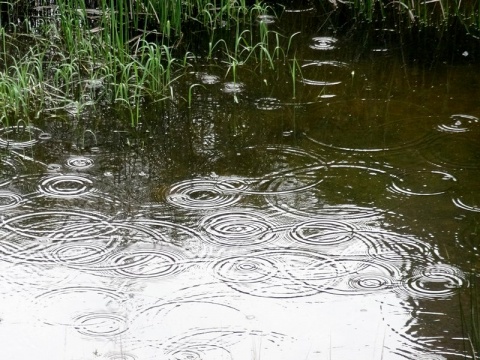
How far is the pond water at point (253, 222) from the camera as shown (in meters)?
3.31

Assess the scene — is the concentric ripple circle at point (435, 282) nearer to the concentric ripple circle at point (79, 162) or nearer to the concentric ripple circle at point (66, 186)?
the concentric ripple circle at point (66, 186)

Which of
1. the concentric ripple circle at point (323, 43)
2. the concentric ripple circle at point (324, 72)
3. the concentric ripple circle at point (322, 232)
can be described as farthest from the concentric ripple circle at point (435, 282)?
the concentric ripple circle at point (323, 43)

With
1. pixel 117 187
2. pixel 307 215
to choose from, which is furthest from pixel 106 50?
pixel 307 215

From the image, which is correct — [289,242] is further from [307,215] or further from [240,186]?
[240,186]

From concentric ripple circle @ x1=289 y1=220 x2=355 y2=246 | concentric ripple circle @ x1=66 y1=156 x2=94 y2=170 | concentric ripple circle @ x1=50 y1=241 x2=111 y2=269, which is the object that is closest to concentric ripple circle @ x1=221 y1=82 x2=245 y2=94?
concentric ripple circle @ x1=66 y1=156 x2=94 y2=170

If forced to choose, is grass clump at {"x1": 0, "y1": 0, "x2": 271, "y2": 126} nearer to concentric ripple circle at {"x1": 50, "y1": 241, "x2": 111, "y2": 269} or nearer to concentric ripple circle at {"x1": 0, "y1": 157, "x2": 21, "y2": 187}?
concentric ripple circle at {"x1": 0, "y1": 157, "x2": 21, "y2": 187}

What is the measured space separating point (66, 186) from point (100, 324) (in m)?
1.22

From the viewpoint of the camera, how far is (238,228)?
4.03 metres

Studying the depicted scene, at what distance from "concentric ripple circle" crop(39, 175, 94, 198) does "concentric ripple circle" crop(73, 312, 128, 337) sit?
104cm

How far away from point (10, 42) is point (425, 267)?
360 centimetres

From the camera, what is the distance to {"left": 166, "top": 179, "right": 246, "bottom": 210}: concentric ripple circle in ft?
13.9

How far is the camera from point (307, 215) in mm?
4137

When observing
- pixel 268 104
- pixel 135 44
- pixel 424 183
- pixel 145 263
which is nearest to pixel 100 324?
pixel 145 263

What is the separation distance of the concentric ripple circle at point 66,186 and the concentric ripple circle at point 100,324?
1.04 m
